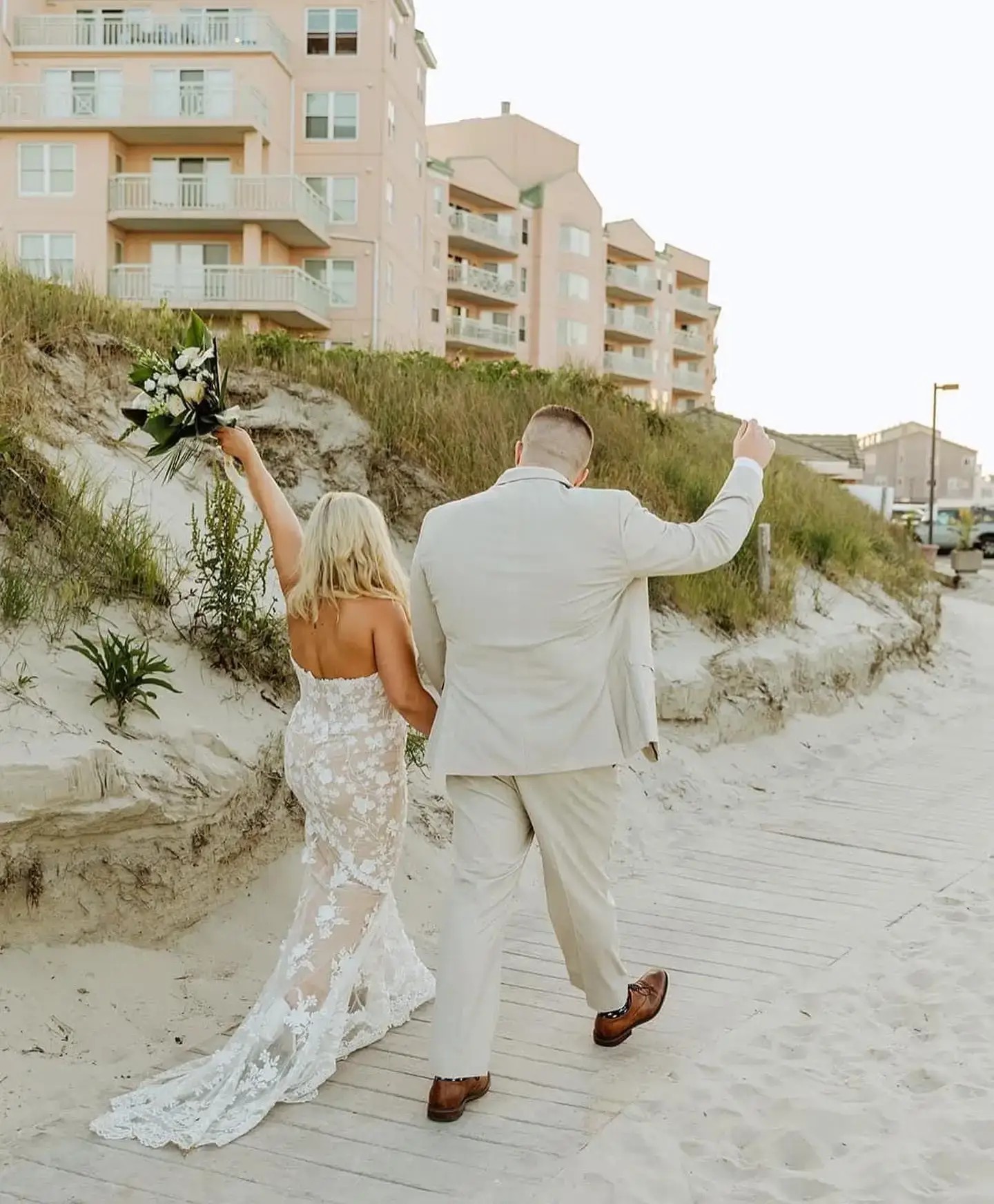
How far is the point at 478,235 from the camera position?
50.5 m

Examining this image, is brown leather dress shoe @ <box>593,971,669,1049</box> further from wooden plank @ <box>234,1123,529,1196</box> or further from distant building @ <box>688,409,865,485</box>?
distant building @ <box>688,409,865,485</box>

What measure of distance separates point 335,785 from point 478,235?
48.8 m

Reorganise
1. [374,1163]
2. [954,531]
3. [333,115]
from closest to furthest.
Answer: [374,1163], [333,115], [954,531]

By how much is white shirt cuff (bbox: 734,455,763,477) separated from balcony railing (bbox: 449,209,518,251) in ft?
155

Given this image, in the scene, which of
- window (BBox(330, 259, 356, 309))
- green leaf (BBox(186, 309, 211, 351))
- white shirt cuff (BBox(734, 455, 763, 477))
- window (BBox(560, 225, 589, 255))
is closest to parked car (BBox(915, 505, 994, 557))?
window (BBox(330, 259, 356, 309))

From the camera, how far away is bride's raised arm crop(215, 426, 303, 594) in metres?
4.48

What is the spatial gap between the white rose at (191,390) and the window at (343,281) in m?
32.6

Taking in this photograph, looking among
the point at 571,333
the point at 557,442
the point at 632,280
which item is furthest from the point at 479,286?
the point at 557,442

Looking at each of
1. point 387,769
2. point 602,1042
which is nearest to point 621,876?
point 602,1042

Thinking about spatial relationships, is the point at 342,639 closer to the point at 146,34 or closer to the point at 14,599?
the point at 14,599

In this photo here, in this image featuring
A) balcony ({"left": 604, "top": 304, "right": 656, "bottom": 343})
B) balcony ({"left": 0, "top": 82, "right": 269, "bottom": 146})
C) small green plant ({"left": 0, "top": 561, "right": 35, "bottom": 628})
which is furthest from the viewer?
balcony ({"left": 604, "top": 304, "right": 656, "bottom": 343})

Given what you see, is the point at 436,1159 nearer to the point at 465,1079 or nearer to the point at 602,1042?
the point at 465,1079

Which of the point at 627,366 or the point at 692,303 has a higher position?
the point at 692,303

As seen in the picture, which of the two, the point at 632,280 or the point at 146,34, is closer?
the point at 146,34
